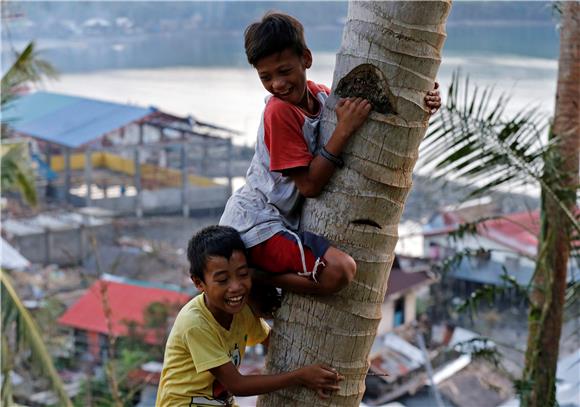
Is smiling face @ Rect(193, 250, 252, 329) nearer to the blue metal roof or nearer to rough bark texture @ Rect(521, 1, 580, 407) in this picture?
rough bark texture @ Rect(521, 1, 580, 407)

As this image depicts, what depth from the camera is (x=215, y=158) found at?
83.7ft

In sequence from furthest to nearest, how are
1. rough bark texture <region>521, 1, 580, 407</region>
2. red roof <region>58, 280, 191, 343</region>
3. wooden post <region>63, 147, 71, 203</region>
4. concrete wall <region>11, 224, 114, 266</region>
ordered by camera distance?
wooden post <region>63, 147, 71, 203</region>, concrete wall <region>11, 224, 114, 266</region>, red roof <region>58, 280, 191, 343</region>, rough bark texture <region>521, 1, 580, 407</region>

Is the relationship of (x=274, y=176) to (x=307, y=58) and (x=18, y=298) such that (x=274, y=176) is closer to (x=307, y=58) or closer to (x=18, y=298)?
(x=307, y=58)

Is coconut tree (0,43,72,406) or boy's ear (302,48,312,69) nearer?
boy's ear (302,48,312,69)

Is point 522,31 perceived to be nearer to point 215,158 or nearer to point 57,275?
point 57,275

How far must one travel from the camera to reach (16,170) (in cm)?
860

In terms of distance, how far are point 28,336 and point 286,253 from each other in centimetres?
548

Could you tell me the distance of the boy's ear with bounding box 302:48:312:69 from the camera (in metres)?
2.26

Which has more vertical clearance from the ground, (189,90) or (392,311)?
(392,311)

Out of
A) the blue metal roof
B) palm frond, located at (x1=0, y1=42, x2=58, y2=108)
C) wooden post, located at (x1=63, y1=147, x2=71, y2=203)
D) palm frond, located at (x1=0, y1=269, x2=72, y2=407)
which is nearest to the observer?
palm frond, located at (x1=0, y1=269, x2=72, y2=407)

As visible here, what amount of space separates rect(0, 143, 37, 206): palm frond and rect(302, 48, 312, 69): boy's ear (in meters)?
6.60

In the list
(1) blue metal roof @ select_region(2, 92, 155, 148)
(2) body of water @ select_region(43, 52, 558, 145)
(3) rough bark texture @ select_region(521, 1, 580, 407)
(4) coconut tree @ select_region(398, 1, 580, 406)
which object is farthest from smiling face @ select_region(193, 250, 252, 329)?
(2) body of water @ select_region(43, 52, 558, 145)

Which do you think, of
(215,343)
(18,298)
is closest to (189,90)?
(18,298)

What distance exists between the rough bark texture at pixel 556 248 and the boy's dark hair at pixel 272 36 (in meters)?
2.21
